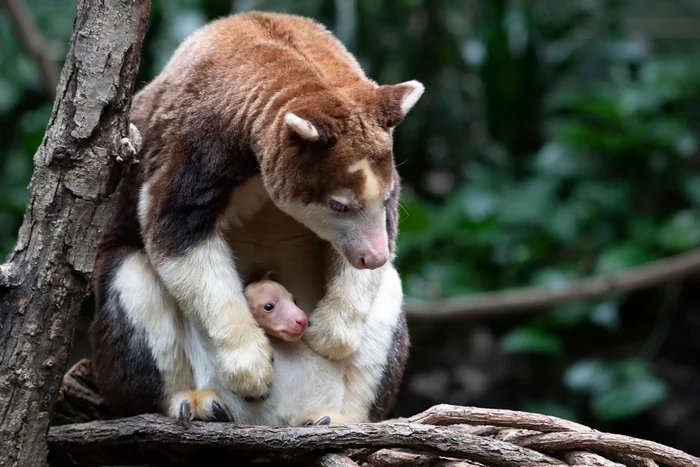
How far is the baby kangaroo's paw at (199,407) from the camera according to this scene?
10.1 feet

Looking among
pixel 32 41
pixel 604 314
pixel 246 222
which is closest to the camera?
pixel 246 222

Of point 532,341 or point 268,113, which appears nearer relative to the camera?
point 268,113

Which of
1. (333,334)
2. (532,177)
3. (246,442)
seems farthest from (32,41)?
(246,442)

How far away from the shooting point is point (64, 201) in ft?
9.19

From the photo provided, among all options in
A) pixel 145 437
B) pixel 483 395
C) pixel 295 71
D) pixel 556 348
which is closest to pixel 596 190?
pixel 556 348

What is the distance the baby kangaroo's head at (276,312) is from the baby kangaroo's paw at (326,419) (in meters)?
0.30

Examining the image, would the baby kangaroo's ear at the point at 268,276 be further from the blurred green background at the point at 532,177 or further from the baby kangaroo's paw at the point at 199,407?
the blurred green background at the point at 532,177

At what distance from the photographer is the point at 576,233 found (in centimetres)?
631

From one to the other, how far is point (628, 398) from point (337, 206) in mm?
3570

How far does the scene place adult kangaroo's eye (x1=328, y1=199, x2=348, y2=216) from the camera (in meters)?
2.90

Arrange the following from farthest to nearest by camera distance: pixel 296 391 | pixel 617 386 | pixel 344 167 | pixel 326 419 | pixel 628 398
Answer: pixel 617 386, pixel 628 398, pixel 296 391, pixel 326 419, pixel 344 167

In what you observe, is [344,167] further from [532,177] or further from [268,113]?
[532,177]

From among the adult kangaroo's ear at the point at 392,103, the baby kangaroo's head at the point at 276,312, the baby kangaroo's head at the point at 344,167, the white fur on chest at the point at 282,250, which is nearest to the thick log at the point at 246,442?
the baby kangaroo's head at the point at 276,312

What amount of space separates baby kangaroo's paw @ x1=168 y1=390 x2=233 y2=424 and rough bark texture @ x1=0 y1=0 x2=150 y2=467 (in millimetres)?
484
